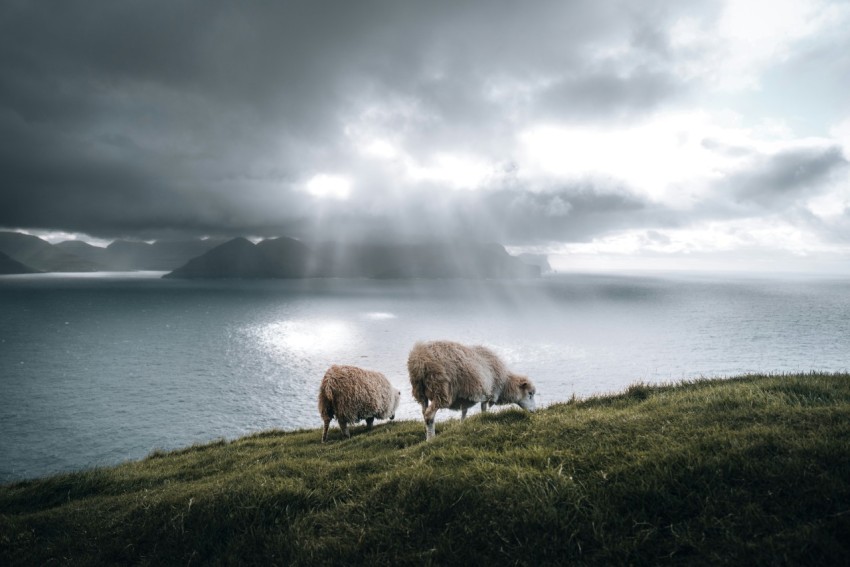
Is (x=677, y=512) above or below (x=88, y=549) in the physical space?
above

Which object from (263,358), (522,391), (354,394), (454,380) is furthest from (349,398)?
(263,358)

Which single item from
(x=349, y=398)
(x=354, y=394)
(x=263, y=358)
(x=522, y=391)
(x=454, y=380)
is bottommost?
(x=263, y=358)

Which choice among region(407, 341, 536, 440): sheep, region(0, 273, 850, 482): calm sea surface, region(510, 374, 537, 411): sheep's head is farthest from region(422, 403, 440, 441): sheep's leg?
region(0, 273, 850, 482): calm sea surface

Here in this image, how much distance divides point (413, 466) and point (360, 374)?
10358 mm

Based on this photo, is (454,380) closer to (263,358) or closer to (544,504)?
(544,504)

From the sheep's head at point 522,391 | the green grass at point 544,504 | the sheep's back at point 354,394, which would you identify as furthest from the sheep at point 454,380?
the green grass at point 544,504

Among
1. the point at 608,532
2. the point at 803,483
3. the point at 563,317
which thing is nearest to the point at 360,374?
the point at 608,532

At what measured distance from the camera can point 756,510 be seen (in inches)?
171

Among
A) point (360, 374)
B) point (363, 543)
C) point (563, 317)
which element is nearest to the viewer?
point (363, 543)

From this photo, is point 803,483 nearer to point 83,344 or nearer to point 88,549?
point 88,549

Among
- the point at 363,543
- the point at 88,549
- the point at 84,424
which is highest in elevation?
the point at 363,543

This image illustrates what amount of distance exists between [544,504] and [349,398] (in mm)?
11945

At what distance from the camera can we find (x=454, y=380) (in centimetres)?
1327

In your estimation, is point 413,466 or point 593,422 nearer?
point 413,466
